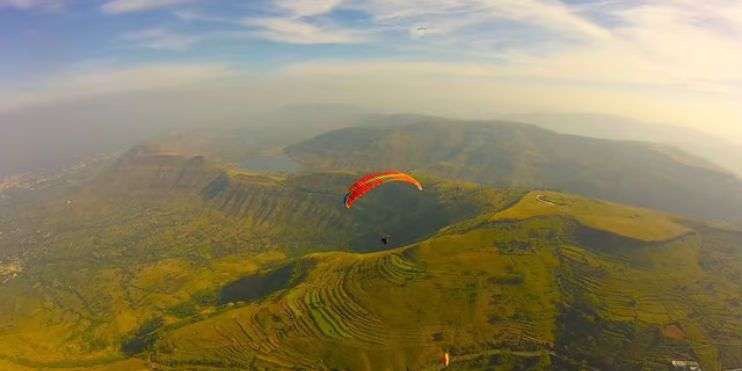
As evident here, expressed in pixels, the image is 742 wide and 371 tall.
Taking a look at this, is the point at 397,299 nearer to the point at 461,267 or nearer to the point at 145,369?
the point at 461,267

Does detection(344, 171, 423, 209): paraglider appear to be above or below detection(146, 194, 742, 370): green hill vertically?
above

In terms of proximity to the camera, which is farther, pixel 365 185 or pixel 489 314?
pixel 489 314

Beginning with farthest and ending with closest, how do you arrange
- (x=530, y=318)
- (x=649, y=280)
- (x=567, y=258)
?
(x=567, y=258), (x=649, y=280), (x=530, y=318)

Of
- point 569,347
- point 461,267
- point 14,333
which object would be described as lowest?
point 14,333

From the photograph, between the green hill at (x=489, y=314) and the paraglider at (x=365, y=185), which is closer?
the paraglider at (x=365, y=185)

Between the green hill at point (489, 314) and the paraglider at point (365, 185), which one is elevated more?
the paraglider at point (365, 185)

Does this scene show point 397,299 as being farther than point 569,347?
Yes

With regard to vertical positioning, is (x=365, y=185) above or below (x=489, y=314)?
above

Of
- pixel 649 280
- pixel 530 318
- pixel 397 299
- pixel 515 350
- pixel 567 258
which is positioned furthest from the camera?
pixel 567 258

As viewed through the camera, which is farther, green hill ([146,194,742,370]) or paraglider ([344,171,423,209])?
green hill ([146,194,742,370])

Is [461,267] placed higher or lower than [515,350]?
higher

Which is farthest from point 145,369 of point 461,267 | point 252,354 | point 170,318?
point 461,267
